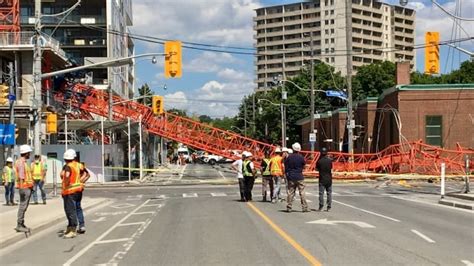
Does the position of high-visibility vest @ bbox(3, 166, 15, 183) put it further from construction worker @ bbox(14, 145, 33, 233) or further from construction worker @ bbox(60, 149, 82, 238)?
construction worker @ bbox(60, 149, 82, 238)

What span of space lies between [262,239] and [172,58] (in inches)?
537

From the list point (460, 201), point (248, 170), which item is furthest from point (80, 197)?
point (460, 201)

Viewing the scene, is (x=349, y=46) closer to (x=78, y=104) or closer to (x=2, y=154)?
(x=78, y=104)

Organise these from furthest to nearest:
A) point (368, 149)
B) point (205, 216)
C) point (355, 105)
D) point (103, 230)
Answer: point (355, 105)
point (368, 149)
point (205, 216)
point (103, 230)

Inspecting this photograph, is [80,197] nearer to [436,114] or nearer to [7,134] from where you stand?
[7,134]

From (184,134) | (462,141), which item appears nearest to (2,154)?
(184,134)

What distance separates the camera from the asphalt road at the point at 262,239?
404 inches

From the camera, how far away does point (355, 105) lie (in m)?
60.2

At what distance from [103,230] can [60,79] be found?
3598 centimetres

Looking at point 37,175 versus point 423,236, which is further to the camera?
point 37,175

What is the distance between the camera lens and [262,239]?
12438 mm

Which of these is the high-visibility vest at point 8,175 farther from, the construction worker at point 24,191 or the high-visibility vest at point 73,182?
the high-visibility vest at point 73,182

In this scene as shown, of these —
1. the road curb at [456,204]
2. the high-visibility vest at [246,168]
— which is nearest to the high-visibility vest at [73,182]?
the high-visibility vest at [246,168]

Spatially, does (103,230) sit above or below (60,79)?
below
